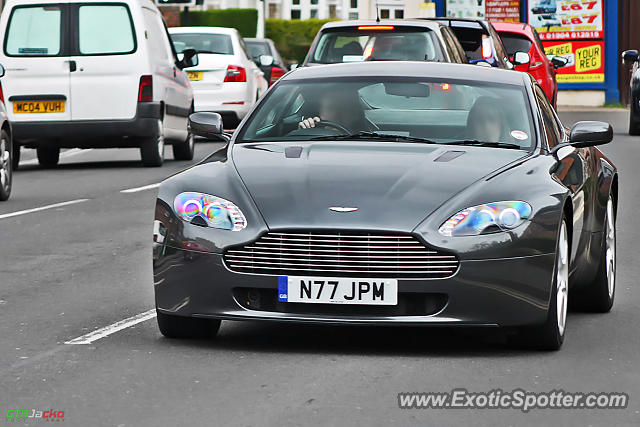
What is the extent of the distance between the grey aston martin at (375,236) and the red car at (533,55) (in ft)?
48.5

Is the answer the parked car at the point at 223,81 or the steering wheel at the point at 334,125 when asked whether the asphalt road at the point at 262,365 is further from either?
the parked car at the point at 223,81

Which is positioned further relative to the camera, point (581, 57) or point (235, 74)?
point (581, 57)

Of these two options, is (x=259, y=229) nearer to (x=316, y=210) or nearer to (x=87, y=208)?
(x=316, y=210)

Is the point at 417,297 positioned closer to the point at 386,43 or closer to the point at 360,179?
the point at 360,179

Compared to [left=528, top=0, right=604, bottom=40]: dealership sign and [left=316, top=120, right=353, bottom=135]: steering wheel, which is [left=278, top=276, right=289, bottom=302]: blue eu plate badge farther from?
[left=528, top=0, right=604, bottom=40]: dealership sign

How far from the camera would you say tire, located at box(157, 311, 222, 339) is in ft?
23.1

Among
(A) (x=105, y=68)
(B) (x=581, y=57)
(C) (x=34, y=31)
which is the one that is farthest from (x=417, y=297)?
(B) (x=581, y=57)

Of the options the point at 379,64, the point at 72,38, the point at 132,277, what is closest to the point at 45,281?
the point at 132,277

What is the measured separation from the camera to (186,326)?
706 cm

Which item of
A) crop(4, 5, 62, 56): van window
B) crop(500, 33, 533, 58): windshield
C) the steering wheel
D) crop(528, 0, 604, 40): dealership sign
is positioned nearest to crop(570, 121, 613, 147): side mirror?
→ the steering wheel

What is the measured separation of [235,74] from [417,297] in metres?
17.5

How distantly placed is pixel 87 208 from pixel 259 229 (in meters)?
7.61

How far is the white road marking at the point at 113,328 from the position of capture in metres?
7.17

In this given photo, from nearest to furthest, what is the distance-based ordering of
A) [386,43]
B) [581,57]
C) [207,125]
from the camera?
[207,125], [386,43], [581,57]
